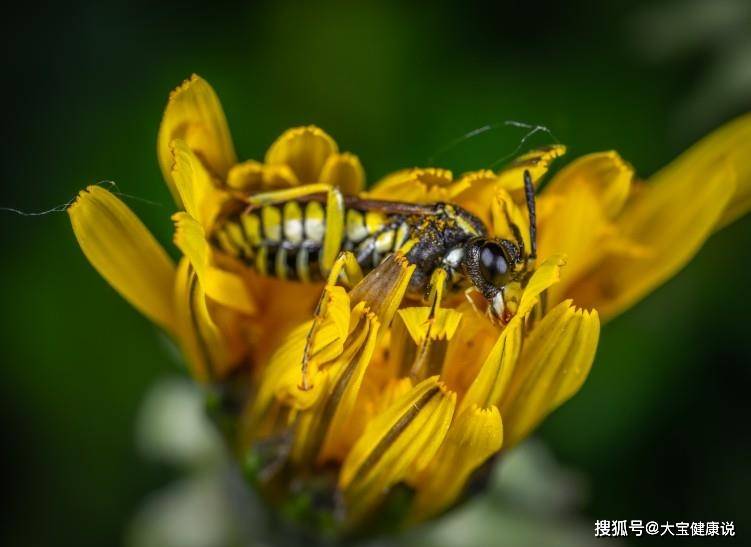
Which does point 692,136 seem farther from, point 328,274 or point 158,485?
point 158,485

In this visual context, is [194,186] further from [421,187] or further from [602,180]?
[602,180]

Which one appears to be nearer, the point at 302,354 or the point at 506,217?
the point at 302,354

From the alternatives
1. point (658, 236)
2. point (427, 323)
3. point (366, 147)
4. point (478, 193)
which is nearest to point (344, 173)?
point (478, 193)

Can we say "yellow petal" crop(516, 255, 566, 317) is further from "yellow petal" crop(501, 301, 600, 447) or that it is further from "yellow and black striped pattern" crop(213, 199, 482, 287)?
"yellow and black striped pattern" crop(213, 199, 482, 287)

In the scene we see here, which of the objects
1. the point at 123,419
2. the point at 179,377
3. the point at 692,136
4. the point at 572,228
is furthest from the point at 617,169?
the point at 123,419

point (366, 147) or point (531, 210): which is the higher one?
point (531, 210)

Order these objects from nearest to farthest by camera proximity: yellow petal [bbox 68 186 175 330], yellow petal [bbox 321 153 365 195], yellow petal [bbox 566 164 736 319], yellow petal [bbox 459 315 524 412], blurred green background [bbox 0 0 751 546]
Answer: yellow petal [bbox 459 315 524 412]
yellow petal [bbox 68 186 175 330]
yellow petal [bbox 321 153 365 195]
yellow petal [bbox 566 164 736 319]
blurred green background [bbox 0 0 751 546]

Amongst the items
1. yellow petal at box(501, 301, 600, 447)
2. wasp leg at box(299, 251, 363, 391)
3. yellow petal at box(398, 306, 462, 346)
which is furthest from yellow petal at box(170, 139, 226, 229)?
yellow petal at box(501, 301, 600, 447)
